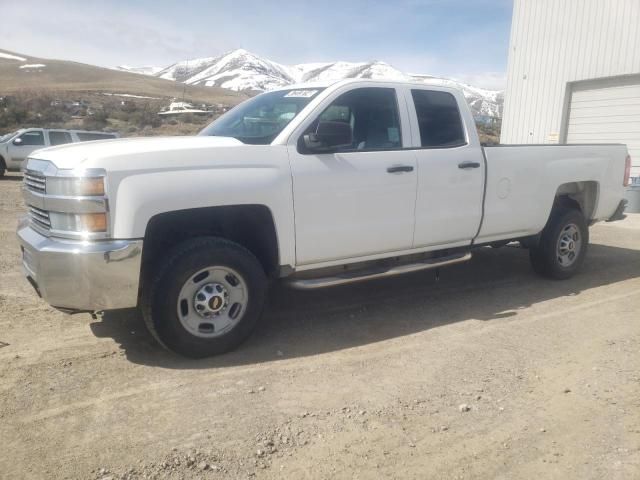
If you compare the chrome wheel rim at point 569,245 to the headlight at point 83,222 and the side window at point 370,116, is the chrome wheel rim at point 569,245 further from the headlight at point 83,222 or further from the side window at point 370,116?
the headlight at point 83,222

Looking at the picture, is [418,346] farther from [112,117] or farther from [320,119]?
[112,117]

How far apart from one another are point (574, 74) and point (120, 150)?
14.3 meters

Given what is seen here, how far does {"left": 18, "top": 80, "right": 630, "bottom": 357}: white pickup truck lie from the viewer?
352 centimetres

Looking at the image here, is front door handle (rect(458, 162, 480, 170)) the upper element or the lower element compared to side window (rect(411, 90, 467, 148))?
lower

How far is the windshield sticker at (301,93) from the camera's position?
4.59 meters

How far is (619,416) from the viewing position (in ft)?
10.7

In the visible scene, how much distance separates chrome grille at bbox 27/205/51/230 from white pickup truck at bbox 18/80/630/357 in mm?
20

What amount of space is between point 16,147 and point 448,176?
18.4 metres

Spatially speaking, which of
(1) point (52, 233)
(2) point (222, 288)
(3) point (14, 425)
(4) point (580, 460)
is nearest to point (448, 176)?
(2) point (222, 288)

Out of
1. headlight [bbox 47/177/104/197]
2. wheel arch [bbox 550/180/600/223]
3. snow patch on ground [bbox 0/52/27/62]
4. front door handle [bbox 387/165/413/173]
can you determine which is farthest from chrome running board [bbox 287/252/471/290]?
snow patch on ground [bbox 0/52/27/62]

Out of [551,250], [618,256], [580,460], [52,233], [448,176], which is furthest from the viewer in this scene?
[618,256]

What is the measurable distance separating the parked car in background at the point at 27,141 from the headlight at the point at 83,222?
1600cm

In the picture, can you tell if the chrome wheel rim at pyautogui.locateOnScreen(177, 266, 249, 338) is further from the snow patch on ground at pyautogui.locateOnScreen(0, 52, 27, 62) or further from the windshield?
the snow patch on ground at pyautogui.locateOnScreen(0, 52, 27, 62)

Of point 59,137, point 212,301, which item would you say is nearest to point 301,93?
point 212,301
